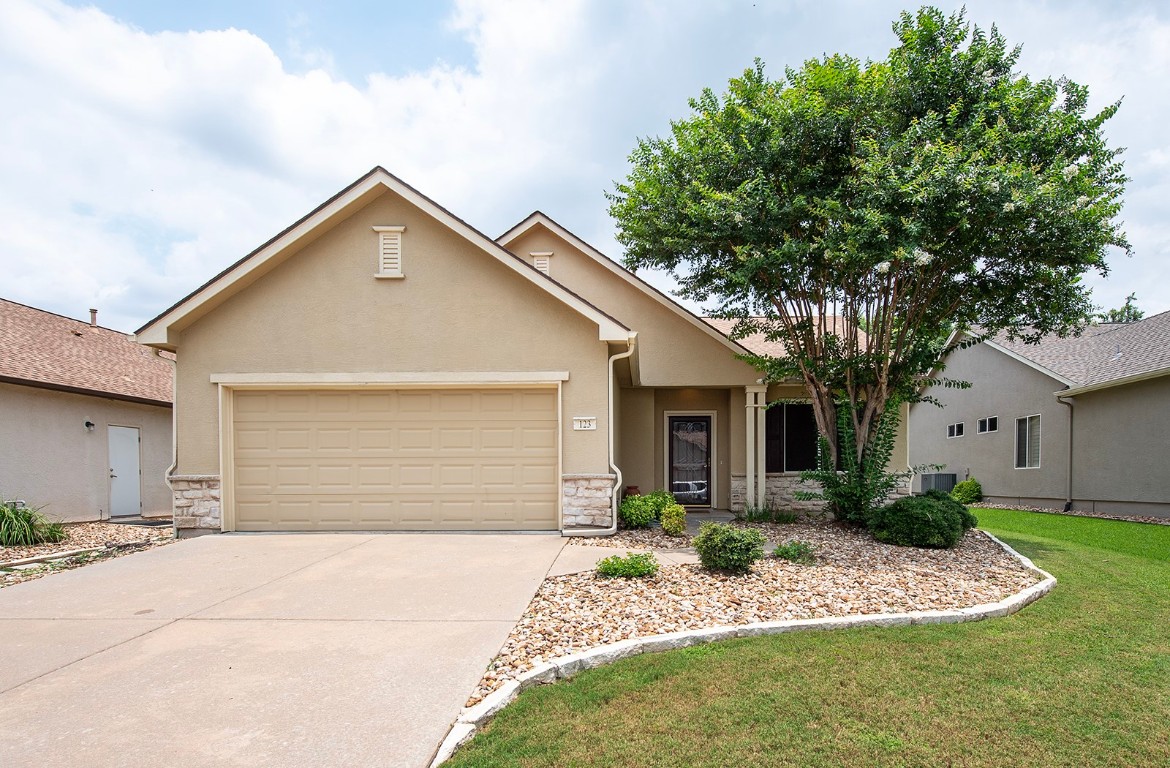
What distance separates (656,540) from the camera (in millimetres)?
8953

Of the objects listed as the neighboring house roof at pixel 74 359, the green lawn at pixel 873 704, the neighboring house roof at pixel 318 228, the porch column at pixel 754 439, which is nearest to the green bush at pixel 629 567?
the green lawn at pixel 873 704

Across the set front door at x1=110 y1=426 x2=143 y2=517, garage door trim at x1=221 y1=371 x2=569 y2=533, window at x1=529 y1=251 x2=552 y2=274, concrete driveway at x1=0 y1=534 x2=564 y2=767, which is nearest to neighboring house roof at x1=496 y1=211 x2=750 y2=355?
window at x1=529 y1=251 x2=552 y2=274

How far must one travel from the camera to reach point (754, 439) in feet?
39.9

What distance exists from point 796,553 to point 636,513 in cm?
289

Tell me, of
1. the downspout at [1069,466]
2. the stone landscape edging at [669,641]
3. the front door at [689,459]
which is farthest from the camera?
the downspout at [1069,466]

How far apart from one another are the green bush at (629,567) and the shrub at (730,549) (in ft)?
1.94

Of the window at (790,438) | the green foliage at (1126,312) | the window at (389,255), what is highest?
the green foliage at (1126,312)

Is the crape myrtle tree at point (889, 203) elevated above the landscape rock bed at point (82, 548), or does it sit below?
above

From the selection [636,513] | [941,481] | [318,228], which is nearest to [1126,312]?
[941,481]

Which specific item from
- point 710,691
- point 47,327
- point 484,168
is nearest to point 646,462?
point 484,168

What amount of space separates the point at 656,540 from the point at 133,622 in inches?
241

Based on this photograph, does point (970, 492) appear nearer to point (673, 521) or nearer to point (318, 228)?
point (673, 521)

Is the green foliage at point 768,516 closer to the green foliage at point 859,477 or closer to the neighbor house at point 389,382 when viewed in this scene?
the green foliage at point 859,477

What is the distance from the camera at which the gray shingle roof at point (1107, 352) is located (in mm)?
13984
